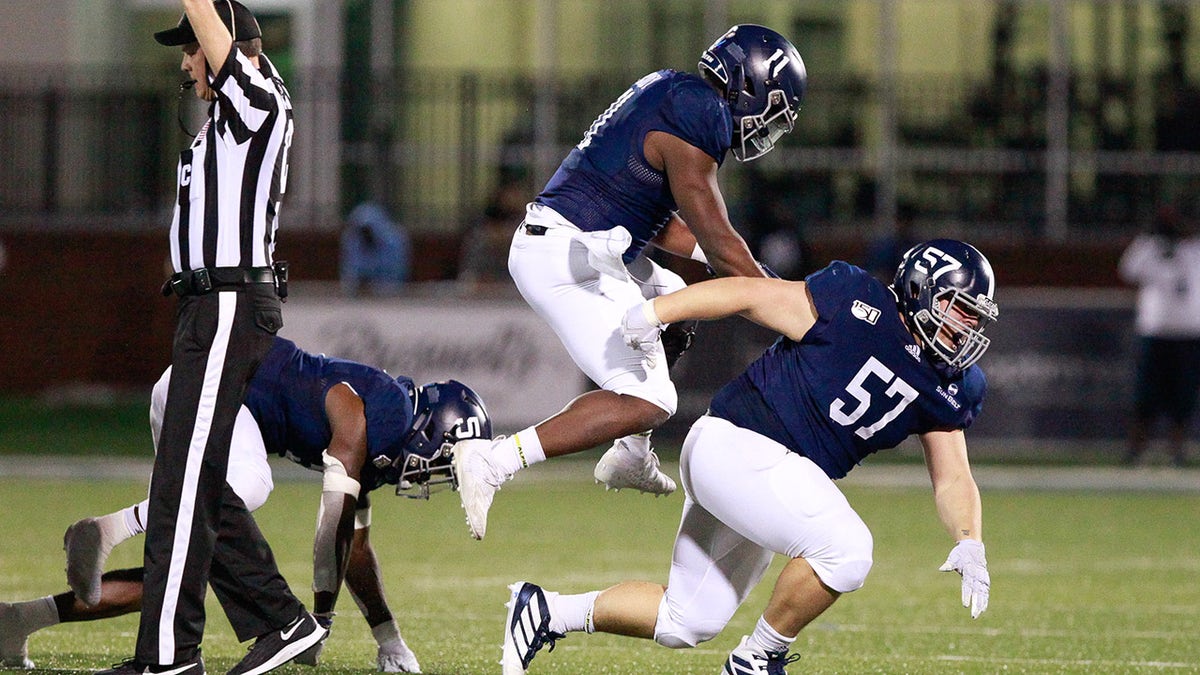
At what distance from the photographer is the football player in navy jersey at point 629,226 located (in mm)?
5789

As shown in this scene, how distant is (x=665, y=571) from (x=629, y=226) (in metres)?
3.26

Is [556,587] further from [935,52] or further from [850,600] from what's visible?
[935,52]

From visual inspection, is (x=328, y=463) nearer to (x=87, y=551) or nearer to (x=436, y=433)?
(x=436, y=433)

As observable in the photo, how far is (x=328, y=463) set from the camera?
19.4 feet

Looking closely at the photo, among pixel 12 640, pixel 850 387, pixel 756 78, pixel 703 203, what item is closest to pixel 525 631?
pixel 850 387

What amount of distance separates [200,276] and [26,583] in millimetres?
3519

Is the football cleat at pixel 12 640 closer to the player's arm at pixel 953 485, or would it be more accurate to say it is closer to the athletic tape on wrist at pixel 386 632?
the athletic tape on wrist at pixel 386 632

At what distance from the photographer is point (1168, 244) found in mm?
14625

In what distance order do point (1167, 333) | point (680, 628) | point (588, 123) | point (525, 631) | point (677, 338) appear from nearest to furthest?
point (680, 628)
point (525, 631)
point (677, 338)
point (1167, 333)
point (588, 123)

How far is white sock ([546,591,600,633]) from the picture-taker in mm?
5508

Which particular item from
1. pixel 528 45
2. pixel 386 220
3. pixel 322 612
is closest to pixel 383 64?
pixel 528 45

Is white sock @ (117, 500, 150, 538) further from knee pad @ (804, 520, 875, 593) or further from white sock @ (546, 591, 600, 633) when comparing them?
knee pad @ (804, 520, 875, 593)

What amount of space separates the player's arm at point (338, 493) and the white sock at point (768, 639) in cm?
147

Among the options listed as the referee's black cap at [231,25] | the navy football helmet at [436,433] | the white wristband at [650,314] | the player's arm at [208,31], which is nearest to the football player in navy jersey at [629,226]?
the navy football helmet at [436,433]
